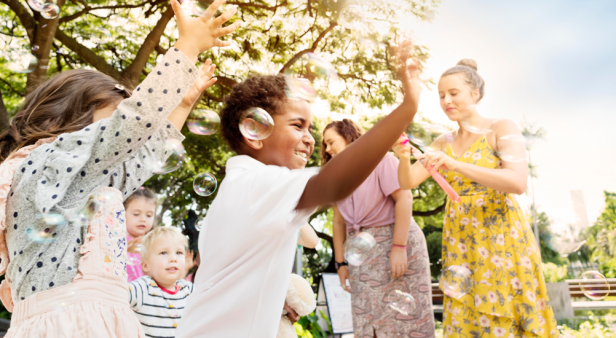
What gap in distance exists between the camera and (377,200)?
308cm

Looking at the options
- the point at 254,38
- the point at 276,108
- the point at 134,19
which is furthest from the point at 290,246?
the point at 134,19

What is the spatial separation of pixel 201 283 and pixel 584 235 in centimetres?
270

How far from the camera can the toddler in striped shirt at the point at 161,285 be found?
8.86 ft

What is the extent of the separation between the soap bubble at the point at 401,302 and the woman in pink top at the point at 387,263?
0.02 m

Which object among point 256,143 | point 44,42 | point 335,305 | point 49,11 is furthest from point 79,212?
point 335,305

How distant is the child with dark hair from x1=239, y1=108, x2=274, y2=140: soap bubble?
23mm

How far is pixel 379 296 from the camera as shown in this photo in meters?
2.94

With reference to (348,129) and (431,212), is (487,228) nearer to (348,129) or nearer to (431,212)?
(348,129)

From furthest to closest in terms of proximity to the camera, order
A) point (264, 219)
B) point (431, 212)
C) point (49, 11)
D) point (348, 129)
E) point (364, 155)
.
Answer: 1. point (431, 212)
2. point (348, 129)
3. point (49, 11)
4. point (264, 219)
5. point (364, 155)

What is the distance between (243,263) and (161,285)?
191cm

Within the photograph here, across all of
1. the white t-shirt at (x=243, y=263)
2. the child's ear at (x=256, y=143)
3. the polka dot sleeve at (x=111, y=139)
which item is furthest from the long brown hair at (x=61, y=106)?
the white t-shirt at (x=243, y=263)

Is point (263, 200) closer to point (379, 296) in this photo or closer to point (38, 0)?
point (379, 296)

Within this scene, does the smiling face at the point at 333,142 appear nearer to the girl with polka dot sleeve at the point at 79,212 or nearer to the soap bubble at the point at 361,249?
the soap bubble at the point at 361,249

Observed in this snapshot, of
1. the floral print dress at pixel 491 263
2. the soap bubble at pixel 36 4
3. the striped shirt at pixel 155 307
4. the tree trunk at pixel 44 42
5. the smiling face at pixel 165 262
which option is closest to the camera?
the floral print dress at pixel 491 263
